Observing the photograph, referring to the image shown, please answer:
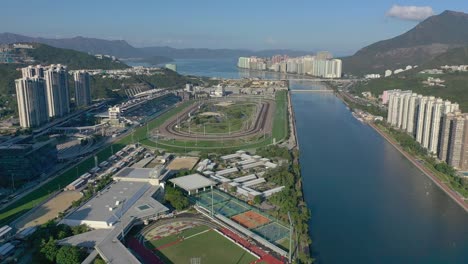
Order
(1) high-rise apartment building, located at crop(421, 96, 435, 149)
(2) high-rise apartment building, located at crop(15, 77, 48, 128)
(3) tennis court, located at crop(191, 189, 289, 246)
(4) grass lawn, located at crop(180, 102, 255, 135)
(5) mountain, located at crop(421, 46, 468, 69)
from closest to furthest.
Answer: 1. (3) tennis court, located at crop(191, 189, 289, 246)
2. (1) high-rise apartment building, located at crop(421, 96, 435, 149)
3. (2) high-rise apartment building, located at crop(15, 77, 48, 128)
4. (4) grass lawn, located at crop(180, 102, 255, 135)
5. (5) mountain, located at crop(421, 46, 468, 69)

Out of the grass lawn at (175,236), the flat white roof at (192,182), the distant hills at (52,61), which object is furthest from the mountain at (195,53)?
the grass lawn at (175,236)

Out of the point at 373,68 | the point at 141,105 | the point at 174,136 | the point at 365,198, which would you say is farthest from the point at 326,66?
the point at 365,198

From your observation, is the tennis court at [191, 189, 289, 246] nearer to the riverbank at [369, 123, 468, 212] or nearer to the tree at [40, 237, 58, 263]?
the tree at [40, 237, 58, 263]

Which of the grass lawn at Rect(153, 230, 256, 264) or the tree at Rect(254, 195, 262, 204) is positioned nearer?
the grass lawn at Rect(153, 230, 256, 264)

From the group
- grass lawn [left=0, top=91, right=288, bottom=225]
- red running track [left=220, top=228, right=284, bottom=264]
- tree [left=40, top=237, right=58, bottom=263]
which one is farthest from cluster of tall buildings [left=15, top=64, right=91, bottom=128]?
red running track [left=220, top=228, right=284, bottom=264]

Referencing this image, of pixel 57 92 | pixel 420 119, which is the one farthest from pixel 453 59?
pixel 57 92

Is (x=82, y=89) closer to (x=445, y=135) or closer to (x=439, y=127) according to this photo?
(x=439, y=127)

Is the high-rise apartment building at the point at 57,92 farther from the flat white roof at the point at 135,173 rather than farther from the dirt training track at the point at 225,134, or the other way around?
the flat white roof at the point at 135,173
